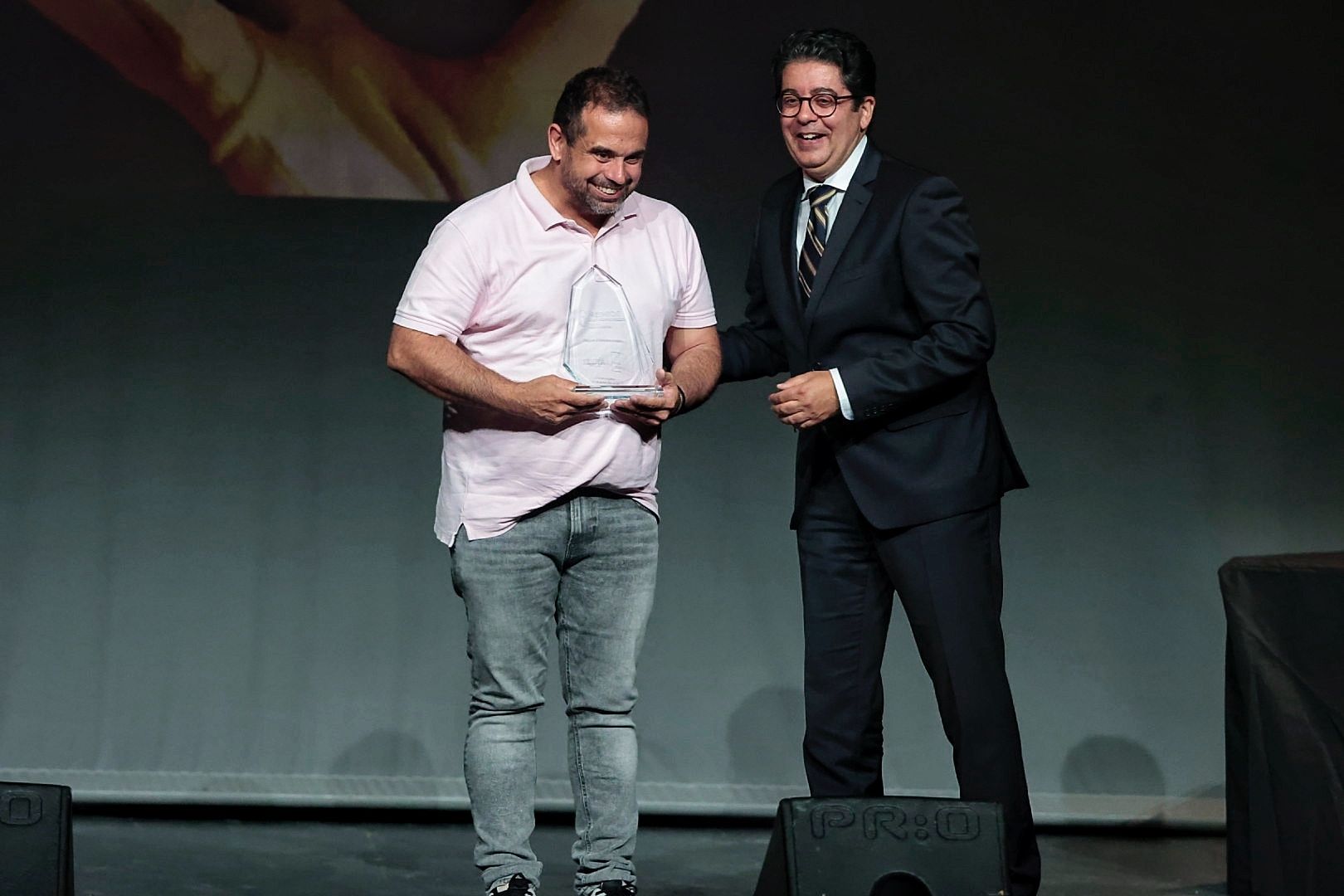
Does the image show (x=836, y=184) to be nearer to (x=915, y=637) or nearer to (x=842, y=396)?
(x=842, y=396)

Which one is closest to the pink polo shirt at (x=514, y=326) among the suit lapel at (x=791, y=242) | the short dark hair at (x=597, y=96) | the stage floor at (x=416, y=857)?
the short dark hair at (x=597, y=96)

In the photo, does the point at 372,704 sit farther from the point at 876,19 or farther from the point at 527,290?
the point at 876,19

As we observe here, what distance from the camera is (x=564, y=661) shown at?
2373 mm

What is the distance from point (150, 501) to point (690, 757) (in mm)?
1582

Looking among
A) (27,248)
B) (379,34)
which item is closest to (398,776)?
(27,248)

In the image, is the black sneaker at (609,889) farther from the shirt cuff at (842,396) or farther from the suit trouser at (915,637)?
the shirt cuff at (842,396)

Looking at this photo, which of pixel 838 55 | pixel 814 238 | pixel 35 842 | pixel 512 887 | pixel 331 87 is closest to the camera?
pixel 35 842

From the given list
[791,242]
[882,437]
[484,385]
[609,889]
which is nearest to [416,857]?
[609,889]

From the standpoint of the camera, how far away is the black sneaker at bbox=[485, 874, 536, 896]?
2215 millimetres

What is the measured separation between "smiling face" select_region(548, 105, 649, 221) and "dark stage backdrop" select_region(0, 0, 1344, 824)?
59.2 inches

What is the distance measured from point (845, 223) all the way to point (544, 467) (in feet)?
2.15

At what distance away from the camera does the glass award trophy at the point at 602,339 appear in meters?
2.28

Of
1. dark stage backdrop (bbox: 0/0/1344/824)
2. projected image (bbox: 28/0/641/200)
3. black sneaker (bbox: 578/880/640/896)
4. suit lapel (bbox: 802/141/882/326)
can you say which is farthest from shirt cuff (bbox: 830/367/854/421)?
projected image (bbox: 28/0/641/200)

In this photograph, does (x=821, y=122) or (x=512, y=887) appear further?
(x=821, y=122)
